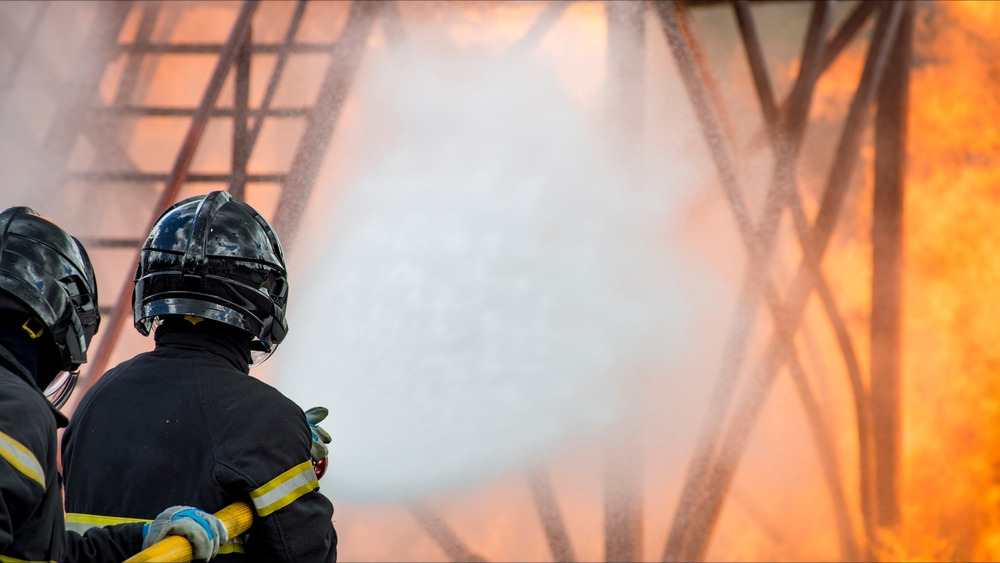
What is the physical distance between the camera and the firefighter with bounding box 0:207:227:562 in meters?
1.44

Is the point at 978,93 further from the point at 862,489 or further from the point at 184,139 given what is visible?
the point at 184,139

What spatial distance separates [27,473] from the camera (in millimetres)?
1435

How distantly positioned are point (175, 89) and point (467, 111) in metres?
1.65

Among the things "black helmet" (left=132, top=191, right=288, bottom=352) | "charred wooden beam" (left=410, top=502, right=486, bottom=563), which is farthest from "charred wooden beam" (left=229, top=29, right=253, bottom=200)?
"black helmet" (left=132, top=191, right=288, bottom=352)

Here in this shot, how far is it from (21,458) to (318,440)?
32.4 inches

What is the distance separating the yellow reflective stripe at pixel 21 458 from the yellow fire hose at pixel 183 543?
0.24m

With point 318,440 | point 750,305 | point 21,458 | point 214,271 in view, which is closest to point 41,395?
point 21,458

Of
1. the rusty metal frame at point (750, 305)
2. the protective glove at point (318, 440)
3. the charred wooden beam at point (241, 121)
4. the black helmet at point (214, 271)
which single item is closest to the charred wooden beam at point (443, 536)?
the rusty metal frame at point (750, 305)

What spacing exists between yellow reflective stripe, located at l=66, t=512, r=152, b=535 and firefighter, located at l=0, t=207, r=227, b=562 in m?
0.09

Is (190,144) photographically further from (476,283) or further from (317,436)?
(317,436)

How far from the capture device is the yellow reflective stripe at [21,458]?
141 cm

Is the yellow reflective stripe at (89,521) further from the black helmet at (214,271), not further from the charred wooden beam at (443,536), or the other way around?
the charred wooden beam at (443,536)

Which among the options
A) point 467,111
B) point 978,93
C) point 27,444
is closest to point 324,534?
point 27,444

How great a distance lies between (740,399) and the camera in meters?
5.23
